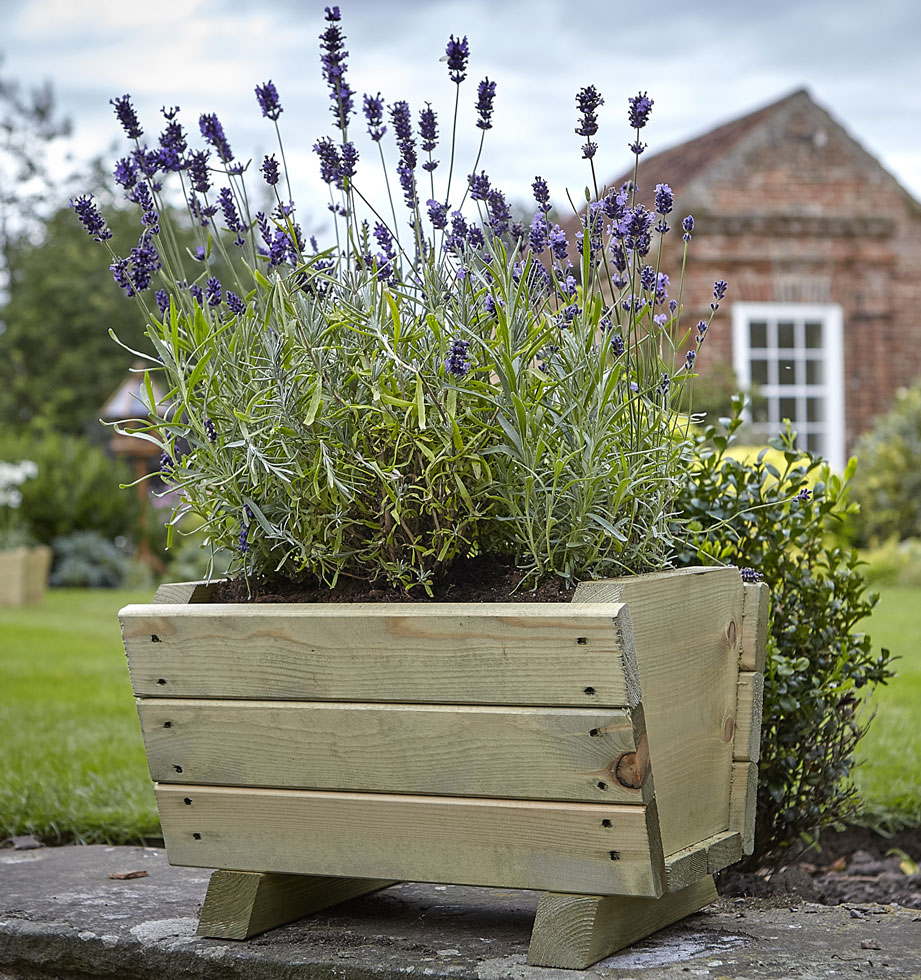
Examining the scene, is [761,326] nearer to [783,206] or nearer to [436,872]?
[783,206]

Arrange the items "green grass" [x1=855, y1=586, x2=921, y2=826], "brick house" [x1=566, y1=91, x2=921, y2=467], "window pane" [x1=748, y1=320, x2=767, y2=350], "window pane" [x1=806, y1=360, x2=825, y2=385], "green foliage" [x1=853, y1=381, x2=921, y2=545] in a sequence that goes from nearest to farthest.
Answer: "green grass" [x1=855, y1=586, x2=921, y2=826] < "green foliage" [x1=853, y1=381, x2=921, y2=545] < "brick house" [x1=566, y1=91, x2=921, y2=467] < "window pane" [x1=748, y1=320, x2=767, y2=350] < "window pane" [x1=806, y1=360, x2=825, y2=385]

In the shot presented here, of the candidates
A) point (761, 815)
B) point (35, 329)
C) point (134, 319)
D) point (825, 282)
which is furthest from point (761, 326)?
point (35, 329)

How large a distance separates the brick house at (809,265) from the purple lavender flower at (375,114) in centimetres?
1122

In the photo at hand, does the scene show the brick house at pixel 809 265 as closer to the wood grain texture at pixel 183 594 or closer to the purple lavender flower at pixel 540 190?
the purple lavender flower at pixel 540 190

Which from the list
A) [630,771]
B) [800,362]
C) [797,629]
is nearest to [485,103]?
[630,771]

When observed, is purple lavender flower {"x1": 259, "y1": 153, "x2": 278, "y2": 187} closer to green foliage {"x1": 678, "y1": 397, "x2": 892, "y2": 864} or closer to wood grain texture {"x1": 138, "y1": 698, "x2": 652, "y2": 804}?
wood grain texture {"x1": 138, "y1": 698, "x2": 652, "y2": 804}

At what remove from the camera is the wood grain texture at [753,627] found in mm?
2006

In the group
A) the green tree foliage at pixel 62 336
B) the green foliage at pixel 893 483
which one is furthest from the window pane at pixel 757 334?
the green tree foliage at pixel 62 336

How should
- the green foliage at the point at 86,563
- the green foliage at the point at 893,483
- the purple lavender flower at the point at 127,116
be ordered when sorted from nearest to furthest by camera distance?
the purple lavender flower at the point at 127,116
the green foliage at the point at 893,483
the green foliage at the point at 86,563

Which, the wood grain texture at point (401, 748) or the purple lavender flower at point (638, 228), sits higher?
the purple lavender flower at point (638, 228)

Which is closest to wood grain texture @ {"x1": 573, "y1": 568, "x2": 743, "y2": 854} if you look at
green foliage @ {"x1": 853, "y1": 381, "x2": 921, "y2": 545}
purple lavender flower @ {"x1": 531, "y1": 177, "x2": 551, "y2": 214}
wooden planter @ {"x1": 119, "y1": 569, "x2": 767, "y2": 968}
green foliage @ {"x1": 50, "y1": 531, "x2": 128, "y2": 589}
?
wooden planter @ {"x1": 119, "y1": 569, "x2": 767, "y2": 968}

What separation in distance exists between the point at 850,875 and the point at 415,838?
130 centimetres

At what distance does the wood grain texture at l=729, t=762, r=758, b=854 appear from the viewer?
1.99 meters

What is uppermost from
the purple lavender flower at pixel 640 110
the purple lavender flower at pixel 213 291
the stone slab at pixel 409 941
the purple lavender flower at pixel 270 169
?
the purple lavender flower at pixel 640 110
